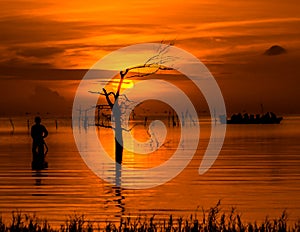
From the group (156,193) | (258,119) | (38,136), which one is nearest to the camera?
(156,193)

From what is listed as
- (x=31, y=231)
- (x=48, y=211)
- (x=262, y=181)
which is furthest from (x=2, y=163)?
(x=31, y=231)

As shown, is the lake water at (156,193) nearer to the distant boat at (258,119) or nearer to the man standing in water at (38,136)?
the man standing in water at (38,136)

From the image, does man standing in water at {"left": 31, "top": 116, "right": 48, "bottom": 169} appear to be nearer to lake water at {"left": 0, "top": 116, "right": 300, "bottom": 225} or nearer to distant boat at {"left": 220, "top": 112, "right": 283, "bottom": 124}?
lake water at {"left": 0, "top": 116, "right": 300, "bottom": 225}

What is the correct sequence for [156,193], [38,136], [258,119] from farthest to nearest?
1. [258,119]
2. [38,136]
3. [156,193]

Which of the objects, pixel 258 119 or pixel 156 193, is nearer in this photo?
pixel 156 193

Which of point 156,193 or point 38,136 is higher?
point 38,136

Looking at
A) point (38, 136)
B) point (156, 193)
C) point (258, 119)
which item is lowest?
point (156, 193)

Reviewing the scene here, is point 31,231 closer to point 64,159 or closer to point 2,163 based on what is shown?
point 2,163

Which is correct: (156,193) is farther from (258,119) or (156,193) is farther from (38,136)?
(258,119)

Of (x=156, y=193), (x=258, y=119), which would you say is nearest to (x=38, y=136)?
(x=156, y=193)

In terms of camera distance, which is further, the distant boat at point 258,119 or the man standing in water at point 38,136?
the distant boat at point 258,119

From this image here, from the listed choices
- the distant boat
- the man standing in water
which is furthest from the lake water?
the distant boat

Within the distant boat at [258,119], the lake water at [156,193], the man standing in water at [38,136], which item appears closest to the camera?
the lake water at [156,193]

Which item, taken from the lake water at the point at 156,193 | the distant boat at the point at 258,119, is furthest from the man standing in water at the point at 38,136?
the distant boat at the point at 258,119
